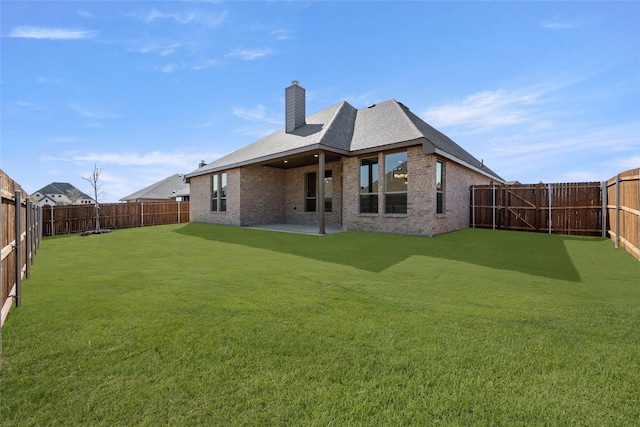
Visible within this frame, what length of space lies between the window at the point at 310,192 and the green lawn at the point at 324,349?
35.3 ft

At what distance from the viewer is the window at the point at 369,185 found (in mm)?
11594

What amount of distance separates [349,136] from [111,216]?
1523 centimetres

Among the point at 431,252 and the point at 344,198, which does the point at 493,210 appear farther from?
the point at 431,252

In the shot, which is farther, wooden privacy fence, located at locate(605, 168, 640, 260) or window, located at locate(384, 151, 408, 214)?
window, located at locate(384, 151, 408, 214)

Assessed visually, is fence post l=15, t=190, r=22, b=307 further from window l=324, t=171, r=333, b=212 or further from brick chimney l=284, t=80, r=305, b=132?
brick chimney l=284, t=80, r=305, b=132

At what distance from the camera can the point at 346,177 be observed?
1228 cm

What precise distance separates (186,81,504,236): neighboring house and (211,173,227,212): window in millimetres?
62

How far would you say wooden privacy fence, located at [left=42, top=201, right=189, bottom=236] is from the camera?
1377 centimetres

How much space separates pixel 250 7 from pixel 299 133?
6691 millimetres

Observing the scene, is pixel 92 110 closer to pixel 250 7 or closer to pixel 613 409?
pixel 250 7

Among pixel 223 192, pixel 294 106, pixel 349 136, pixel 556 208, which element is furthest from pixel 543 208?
pixel 223 192

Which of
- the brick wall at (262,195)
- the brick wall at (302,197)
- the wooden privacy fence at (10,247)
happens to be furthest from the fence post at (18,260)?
the brick wall at (302,197)

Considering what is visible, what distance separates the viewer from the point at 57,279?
4723mm

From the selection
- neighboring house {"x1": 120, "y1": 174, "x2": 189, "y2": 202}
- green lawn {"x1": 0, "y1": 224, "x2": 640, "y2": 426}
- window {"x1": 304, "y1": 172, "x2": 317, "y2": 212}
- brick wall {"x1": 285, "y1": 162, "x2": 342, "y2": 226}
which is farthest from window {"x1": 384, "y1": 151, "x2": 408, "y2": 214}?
neighboring house {"x1": 120, "y1": 174, "x2": 189, "y2": 202}
